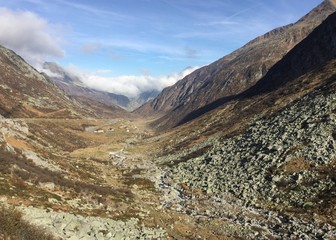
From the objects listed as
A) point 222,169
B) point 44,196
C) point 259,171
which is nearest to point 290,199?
point 259,171

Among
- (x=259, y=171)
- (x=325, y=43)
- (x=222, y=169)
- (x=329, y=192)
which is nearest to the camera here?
(x=329, y=192)

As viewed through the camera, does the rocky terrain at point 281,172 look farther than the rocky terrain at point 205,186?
Yes

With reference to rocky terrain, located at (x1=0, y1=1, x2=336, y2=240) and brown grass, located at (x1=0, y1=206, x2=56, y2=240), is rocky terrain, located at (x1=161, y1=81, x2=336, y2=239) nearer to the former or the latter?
rocky terrain, located at (x1=0, y1=1, x2=336, y2=240)

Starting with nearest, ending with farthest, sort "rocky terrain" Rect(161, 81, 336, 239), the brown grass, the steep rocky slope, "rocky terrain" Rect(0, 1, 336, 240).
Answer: the brown grass, "rocky terrain" Rect(0, 1, 336, 240), "rocky terrain" Rect(161, 81, 336, 239), the steep rocky slope

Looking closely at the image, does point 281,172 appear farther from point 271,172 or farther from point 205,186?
point 205,186

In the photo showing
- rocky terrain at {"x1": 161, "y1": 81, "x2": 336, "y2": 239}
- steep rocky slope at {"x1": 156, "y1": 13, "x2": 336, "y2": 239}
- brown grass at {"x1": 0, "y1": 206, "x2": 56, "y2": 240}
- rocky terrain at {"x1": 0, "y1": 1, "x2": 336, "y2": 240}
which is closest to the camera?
brown grass at {"x1": 0, "y1": 206, "x2": 56, "y2": 240}

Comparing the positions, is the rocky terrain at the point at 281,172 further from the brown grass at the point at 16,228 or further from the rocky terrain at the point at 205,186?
→ the brown grass at the point at 16,228

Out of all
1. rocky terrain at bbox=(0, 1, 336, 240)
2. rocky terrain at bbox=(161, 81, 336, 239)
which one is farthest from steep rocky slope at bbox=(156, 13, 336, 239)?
rocky terrain at bbox=(0, 1, 336, 240)

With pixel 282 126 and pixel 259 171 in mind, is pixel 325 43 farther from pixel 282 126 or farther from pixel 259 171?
pixel 259 171

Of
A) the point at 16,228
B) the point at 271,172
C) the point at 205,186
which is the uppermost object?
the point at 271,172

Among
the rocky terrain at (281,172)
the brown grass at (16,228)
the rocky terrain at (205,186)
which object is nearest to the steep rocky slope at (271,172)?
the rocky terrain at (281,172)

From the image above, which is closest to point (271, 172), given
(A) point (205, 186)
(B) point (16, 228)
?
(A) point (205, 186)
